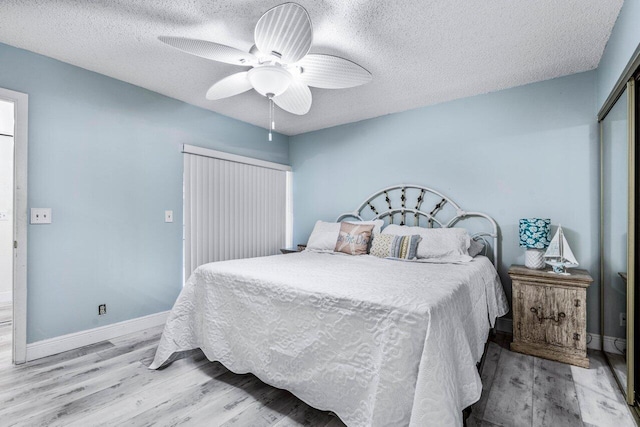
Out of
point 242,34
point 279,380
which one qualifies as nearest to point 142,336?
point 279,380

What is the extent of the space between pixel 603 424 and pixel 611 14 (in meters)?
2.34

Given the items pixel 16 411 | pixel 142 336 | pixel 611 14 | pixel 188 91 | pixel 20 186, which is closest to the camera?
pixel 16 411

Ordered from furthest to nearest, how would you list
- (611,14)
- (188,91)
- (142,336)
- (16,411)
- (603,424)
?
1. (188,91)
2. (142,336)
3. (611,14)
4. (16,411)
5. (603,424)

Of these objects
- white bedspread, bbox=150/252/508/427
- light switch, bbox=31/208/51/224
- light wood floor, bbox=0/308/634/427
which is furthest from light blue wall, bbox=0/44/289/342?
white bedspread, bbox=150/252/508/427

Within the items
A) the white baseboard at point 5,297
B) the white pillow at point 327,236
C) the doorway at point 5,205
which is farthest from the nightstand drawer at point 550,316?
the white baseboard at point 5,297

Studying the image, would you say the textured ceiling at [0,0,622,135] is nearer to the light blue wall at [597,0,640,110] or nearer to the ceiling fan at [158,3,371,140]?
the light blue wall at [597,0,640,110]

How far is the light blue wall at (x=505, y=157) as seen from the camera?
2.60 m

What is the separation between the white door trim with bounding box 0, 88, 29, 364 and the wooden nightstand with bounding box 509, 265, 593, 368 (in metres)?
3.80

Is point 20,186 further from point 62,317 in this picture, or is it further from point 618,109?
point 618,109

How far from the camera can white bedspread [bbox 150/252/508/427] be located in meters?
1.30

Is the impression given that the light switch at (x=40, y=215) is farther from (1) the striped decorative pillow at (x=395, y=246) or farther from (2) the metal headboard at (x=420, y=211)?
(2) the metal headboard at (x=420, y=211)

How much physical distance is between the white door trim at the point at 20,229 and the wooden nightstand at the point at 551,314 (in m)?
3.80

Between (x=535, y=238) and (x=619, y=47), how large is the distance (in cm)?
140

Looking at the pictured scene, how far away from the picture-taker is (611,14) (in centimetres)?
186
